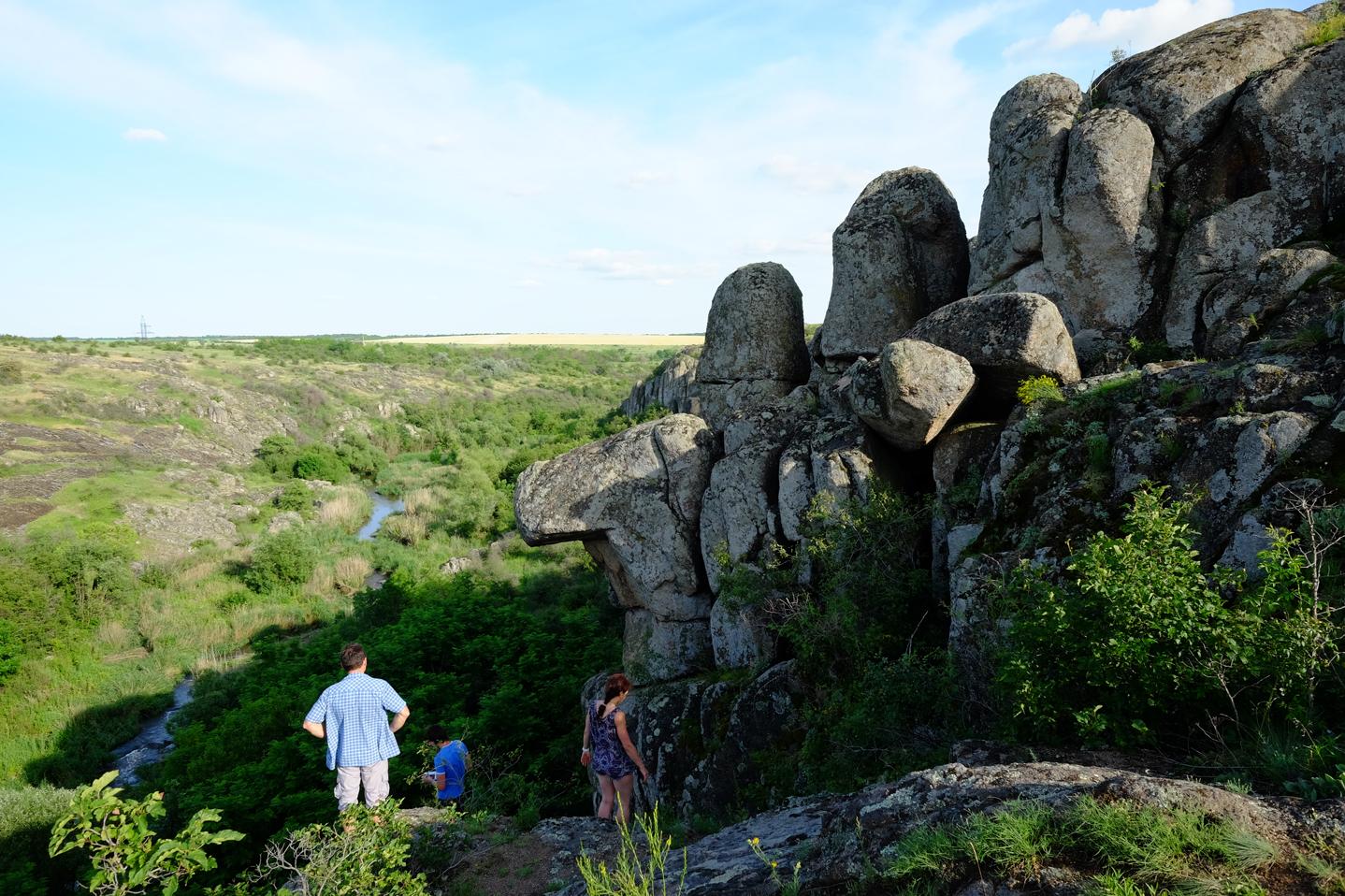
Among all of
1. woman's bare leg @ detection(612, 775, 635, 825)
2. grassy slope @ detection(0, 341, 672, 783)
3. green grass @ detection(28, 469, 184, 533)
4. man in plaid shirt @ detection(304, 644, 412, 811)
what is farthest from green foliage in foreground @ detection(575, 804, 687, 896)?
green grass @ detection(28, 469, 184, 533)

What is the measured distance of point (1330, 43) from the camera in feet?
36.9

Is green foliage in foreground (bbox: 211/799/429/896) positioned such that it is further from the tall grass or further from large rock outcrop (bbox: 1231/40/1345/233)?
the tall grass

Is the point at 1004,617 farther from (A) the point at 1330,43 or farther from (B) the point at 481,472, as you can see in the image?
(B) the point at 481,472

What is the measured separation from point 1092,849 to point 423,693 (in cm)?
1432

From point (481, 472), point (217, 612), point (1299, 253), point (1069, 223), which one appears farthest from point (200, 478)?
point (1299, 253)

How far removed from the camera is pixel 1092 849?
13.4ft

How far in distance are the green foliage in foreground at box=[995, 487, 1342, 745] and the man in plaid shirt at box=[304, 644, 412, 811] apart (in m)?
5.92

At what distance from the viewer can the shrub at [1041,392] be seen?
10.4m

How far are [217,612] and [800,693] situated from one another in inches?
886

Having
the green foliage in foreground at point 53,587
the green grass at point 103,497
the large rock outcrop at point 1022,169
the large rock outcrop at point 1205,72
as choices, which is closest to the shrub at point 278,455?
the green grass at point 103,497

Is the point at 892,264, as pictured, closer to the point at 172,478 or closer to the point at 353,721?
the point at 353,721

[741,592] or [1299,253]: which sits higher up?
[1299,253]

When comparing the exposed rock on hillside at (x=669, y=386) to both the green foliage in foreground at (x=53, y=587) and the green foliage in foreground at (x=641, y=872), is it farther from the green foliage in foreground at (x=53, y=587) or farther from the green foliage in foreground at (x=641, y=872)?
the green foliage in foreground at (x=641, y=872)

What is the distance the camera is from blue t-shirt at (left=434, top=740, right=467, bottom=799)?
9531 millimetres
